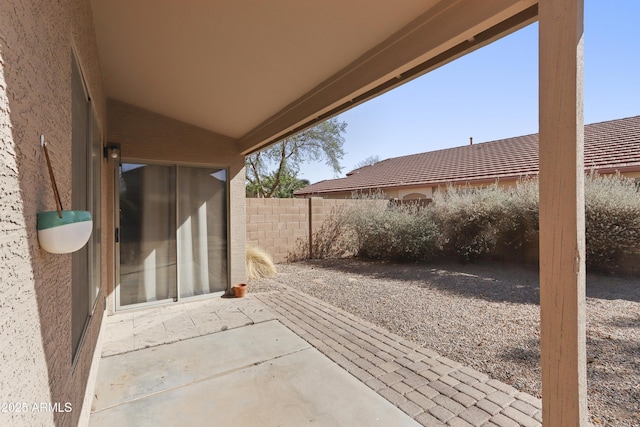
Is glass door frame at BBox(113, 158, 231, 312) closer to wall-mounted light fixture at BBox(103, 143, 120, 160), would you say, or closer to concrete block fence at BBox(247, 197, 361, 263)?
wall-mounted light fixture at BBox(103, 143, 120, 160)

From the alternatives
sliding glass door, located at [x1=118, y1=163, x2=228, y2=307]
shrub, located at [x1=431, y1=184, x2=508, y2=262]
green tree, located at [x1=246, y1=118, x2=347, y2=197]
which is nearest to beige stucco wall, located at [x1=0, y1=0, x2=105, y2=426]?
sliding glass door, located at [x1=118, y1=163, x2=228, y2=307]

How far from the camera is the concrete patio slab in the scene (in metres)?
2.22

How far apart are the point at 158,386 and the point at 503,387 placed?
121 inches

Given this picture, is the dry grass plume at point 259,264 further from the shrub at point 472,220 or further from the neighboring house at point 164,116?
the shrub at point 472,220

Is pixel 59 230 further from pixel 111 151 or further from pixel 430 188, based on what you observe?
pixel 430 188

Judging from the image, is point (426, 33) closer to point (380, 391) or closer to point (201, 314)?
point (380, 391)

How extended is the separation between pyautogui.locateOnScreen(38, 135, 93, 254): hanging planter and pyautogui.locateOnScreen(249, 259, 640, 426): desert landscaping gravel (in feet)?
10.9

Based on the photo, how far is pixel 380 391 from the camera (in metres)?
2.51

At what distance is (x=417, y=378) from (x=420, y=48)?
9.18 ft

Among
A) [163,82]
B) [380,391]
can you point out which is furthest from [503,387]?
[163,82]

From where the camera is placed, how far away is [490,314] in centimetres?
430

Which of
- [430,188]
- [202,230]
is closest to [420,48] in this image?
[202,230]

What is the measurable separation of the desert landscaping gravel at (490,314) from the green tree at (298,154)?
844cm

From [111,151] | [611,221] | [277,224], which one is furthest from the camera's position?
[277,224]
